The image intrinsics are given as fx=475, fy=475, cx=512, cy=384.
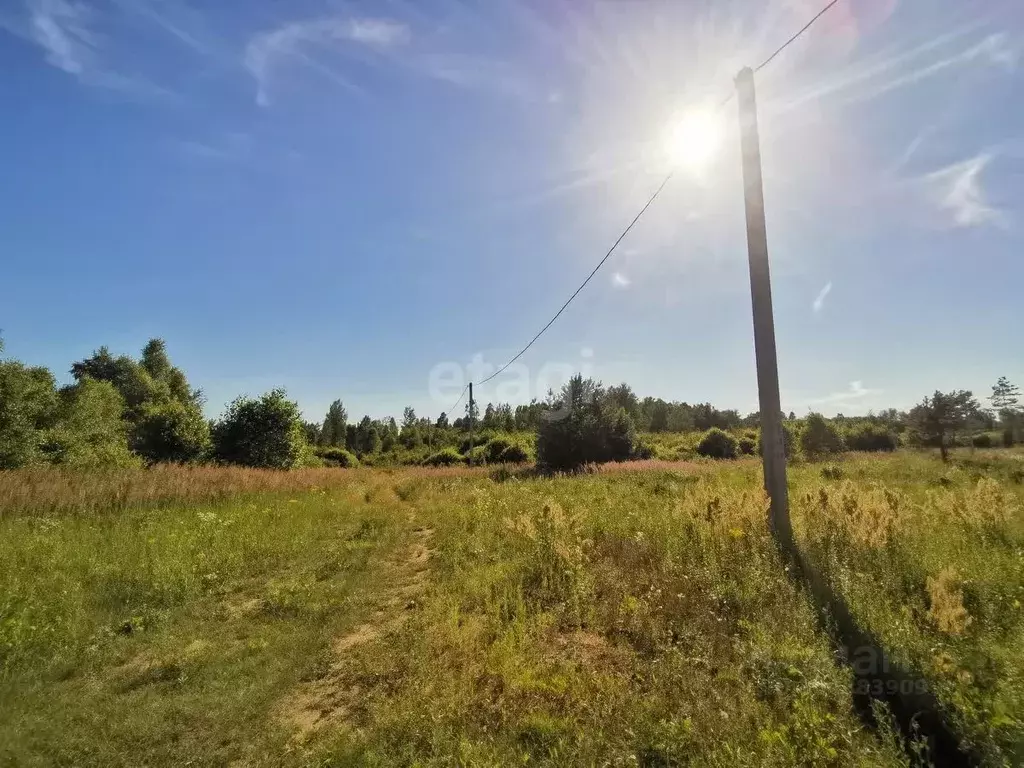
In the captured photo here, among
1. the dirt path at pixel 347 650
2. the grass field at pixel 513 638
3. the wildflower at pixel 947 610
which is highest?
the wildflower at pixel 947 610

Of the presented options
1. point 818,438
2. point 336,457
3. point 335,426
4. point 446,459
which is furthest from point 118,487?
point 335,426

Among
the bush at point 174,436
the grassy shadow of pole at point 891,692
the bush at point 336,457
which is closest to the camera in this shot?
the grassy shadow of pole at point 891,692

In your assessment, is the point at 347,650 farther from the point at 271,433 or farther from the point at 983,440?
the point at 983,440

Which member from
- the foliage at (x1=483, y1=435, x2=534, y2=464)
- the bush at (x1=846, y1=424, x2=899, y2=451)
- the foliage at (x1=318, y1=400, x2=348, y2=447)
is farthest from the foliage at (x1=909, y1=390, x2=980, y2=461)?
the foliage at (x1=318, y1=400, x2=348, y2=447)

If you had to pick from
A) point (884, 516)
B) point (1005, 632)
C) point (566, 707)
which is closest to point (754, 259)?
point (884, 516)

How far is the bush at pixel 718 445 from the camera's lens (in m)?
35.2

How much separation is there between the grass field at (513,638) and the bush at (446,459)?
30760 millimetres

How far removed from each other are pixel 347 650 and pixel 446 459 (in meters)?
36.6

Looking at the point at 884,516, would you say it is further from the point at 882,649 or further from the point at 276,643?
the point at 276,643

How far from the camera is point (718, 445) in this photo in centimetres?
3569

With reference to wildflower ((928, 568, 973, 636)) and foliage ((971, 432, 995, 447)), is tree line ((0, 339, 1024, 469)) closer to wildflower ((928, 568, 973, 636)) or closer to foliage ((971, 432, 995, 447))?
foliage ((971, 432, 995, 447))

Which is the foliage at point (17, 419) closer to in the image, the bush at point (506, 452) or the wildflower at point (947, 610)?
the bush at point (506, 452)

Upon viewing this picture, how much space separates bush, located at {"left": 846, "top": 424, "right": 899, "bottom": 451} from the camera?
A: 38.7 metres

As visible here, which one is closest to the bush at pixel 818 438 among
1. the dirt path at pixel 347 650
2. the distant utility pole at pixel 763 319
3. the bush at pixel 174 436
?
the distant utility pole at pixel 763 319
